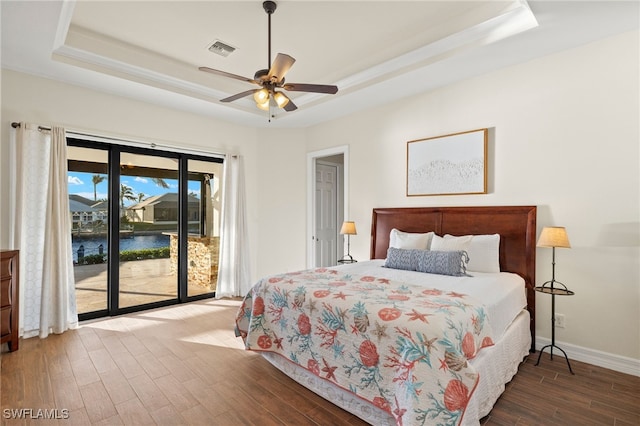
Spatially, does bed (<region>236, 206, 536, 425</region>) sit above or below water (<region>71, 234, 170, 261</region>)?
below

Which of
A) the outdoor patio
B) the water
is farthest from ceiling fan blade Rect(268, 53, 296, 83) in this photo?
the outdoor patio

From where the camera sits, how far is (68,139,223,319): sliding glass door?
389cm

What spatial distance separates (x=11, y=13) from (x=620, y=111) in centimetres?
482

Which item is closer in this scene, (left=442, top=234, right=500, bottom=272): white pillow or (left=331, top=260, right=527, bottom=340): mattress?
(left=331, top=260, right=527, bottom=340): mattress

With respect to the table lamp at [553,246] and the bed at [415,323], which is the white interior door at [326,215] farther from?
the table lamp at [553,246]

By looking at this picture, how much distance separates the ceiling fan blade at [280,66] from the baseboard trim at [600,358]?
3.32 m

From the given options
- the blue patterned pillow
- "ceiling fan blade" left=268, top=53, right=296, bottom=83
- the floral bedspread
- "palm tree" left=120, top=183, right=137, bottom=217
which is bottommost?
the floral bedspread

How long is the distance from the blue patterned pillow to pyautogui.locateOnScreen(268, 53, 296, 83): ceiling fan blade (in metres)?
2.03

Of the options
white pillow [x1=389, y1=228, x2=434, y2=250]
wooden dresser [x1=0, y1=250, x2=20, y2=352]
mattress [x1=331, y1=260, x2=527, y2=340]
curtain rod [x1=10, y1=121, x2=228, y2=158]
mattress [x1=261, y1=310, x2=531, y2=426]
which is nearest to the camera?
mattress [x1=261, y1=310, x2=531, y2=426]

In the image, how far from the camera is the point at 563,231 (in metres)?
2.69

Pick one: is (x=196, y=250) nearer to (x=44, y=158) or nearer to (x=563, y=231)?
(x=44, y=158)

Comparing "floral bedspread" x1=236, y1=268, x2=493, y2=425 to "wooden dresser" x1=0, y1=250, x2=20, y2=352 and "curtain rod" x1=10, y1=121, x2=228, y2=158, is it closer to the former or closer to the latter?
"wooden dresser" x1=0, y1=250, x2=20, y2=352

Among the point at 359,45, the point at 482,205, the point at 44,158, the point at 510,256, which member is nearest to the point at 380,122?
the point at 359,45

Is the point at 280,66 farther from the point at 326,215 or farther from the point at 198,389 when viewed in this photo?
the point at 326,215
